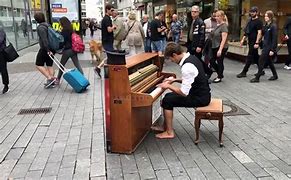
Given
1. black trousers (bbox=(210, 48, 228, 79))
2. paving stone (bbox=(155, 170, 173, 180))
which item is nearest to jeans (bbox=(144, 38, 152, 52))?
black trousers (bbox=(210, 48, 228, 79))

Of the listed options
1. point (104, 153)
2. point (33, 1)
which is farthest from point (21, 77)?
point (33, 1)

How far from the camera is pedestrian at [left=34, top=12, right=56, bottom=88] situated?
754 cm

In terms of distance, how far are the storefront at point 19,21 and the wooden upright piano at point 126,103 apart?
10.2 meters

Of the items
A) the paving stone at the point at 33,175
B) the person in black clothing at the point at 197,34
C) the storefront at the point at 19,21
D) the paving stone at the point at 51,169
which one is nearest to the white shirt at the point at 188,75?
the paving stone at the point at 51,169

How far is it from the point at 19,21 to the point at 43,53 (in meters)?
10.2

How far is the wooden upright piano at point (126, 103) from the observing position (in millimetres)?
3971

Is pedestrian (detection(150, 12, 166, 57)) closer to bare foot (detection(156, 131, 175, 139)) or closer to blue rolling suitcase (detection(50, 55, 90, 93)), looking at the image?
blue rolling suitcase (detection(50, 55, 90, 93))

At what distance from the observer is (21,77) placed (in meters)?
9.59

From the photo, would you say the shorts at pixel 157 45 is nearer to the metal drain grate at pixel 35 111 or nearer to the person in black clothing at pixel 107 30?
the person in black clothing at pixel 107 30

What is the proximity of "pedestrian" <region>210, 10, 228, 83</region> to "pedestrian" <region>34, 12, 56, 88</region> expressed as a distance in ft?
13.0

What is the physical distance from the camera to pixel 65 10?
15.6 m

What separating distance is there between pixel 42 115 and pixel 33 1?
17.6 meters

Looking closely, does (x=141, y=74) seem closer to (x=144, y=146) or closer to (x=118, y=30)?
(x=144, y=146)

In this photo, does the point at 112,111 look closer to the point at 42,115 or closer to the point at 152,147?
the point at 152,147
